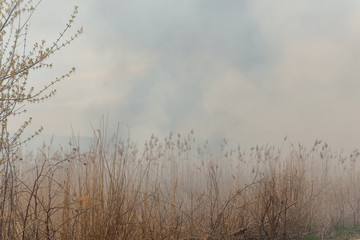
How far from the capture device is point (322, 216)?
18.8ft

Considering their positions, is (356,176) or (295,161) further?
(356,176)

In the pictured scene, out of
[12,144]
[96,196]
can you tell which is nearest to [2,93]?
[12,144]

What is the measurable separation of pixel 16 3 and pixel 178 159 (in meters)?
4.45

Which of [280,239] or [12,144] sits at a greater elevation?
[12,144]

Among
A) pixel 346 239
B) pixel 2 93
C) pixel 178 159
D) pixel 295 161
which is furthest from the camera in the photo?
pixel 178 159

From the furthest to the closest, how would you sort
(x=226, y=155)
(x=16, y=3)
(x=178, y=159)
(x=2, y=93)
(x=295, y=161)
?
1. (x=226, y=155)
2. (x=178, y=159)
3. (x=295, y=161)
4. (x=16, y=3)
5. (x=2, y=93)

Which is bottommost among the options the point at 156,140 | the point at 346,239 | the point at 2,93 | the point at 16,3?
the point at 346,239

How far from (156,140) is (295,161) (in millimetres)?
2278

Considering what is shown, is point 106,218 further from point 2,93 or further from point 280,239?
point 280,239

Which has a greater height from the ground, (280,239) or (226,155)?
(226,155)

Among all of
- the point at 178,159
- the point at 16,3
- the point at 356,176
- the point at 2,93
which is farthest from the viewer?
the point at 356,176

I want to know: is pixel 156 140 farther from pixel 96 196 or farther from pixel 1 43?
pixel 1 43

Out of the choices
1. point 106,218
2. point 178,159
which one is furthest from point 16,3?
point 178,159

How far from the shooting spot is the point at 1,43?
2.71 metres
